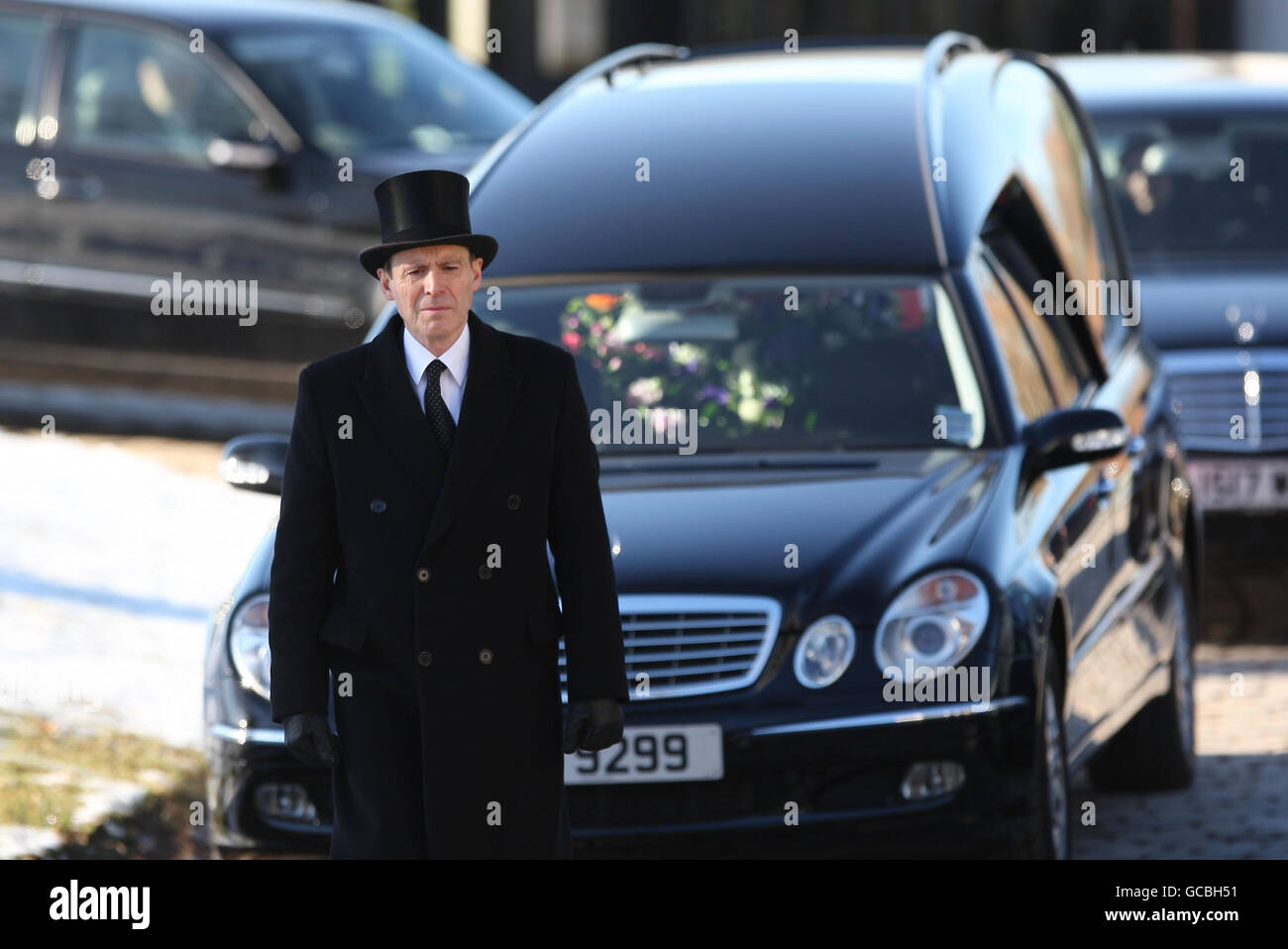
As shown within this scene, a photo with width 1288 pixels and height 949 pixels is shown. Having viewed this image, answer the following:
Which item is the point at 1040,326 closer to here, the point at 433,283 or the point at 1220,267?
the point at 433,283

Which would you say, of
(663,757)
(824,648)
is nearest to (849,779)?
(824,648)

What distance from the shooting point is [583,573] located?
185 inches

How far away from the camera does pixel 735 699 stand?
580cm

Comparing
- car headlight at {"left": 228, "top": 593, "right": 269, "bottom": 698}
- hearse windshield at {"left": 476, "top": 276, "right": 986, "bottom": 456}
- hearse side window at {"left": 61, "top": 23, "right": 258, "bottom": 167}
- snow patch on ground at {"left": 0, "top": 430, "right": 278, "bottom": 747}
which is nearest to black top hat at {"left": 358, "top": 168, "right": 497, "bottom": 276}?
car headlight at {"left": 228, "top": 593, "right": 269, "bottom": 698}

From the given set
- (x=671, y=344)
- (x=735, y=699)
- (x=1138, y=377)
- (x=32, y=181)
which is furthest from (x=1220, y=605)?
(x=32, y=181)

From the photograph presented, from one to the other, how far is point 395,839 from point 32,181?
8.40 m

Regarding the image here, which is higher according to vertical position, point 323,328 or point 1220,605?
point 323,328

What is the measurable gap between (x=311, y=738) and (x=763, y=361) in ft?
8.14

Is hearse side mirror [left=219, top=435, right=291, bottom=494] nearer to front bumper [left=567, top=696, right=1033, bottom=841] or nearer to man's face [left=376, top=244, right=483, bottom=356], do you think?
front bumper [left=567, top=696, right=1033, bottom=841]

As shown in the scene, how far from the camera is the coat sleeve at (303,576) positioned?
4.63m

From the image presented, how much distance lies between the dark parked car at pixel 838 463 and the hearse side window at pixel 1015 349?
2 centimetres

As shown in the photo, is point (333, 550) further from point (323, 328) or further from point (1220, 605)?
point (323, 328)

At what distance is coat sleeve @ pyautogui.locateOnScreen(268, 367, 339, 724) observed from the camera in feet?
15.2

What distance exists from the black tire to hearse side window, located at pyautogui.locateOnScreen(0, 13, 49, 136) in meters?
7.74
